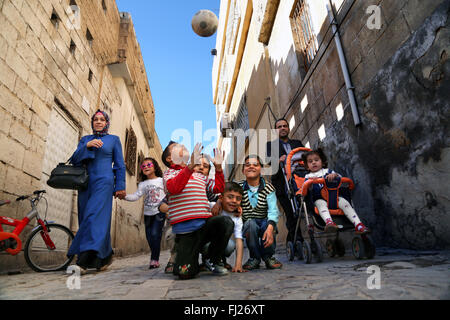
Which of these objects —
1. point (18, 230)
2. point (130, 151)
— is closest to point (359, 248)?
point (18, 230)

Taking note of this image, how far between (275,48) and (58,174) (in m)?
6.55

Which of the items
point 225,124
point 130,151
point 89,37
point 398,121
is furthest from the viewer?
point 225,124

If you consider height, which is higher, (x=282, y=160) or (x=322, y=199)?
(x=282, y=160)

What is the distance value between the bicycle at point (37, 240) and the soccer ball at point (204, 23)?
538 inches

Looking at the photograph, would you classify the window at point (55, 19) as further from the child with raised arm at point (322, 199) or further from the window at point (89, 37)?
the child with raised arm at point (322, 199)

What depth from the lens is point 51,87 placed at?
4.74 metres

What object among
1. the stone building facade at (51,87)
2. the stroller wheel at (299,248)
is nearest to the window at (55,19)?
the stone building facade at (51,87)

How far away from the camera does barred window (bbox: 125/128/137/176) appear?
10.2 meters

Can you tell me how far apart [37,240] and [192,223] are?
258 centimetres

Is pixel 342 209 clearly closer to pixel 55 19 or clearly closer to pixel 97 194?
pixel 97 194

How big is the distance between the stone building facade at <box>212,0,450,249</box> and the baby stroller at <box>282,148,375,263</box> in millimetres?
467

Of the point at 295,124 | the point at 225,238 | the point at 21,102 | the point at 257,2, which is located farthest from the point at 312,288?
the point at 257,2

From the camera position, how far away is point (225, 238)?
2641 mm

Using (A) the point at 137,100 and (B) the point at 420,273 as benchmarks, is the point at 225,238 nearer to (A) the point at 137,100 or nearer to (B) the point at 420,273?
(B) the point at 420,273
